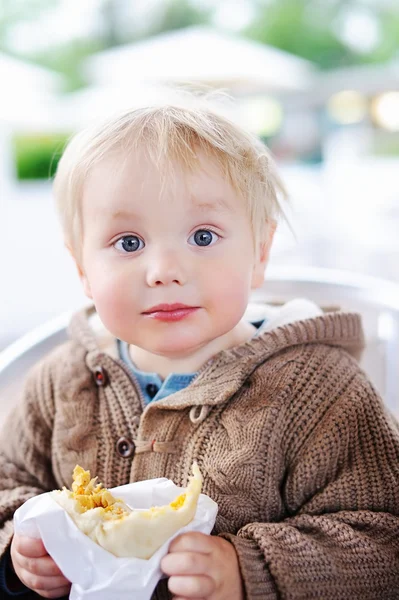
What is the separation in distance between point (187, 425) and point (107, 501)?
0.54ft

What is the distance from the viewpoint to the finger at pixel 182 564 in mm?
625

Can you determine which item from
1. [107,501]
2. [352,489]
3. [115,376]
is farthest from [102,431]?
[352,489]

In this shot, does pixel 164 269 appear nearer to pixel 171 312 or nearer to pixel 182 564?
pixel 171 312

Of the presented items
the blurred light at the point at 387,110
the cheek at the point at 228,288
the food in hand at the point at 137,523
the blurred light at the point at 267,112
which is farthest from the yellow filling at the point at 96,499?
the blurred light at the point at 267,112

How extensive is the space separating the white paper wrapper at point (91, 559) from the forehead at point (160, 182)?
314mm

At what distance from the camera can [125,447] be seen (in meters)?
0.83

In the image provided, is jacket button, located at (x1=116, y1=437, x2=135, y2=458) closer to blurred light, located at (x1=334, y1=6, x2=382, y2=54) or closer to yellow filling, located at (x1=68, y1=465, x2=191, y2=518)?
yellow filling, located at (x1=68, y1=465, x2=191, y2=518)

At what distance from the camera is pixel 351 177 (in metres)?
7.67

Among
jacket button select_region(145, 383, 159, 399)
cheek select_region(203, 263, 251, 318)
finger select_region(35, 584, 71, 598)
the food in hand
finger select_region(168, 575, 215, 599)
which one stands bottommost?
finger select_region(35, 584, 71, 598)

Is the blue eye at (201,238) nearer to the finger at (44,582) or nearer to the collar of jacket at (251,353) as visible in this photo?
the collar of jacket at (251,353)

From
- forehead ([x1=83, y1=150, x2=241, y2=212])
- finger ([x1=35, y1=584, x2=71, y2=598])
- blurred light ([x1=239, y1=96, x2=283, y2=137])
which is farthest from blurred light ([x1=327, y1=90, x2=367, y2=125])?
finger ([x1=35, y1=584, x2=71, y2=598])

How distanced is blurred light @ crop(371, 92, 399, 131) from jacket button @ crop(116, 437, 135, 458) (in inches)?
409

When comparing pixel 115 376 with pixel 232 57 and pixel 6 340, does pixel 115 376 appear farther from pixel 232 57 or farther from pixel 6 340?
pixel 232 57

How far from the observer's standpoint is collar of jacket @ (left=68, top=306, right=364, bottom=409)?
2.59ft
